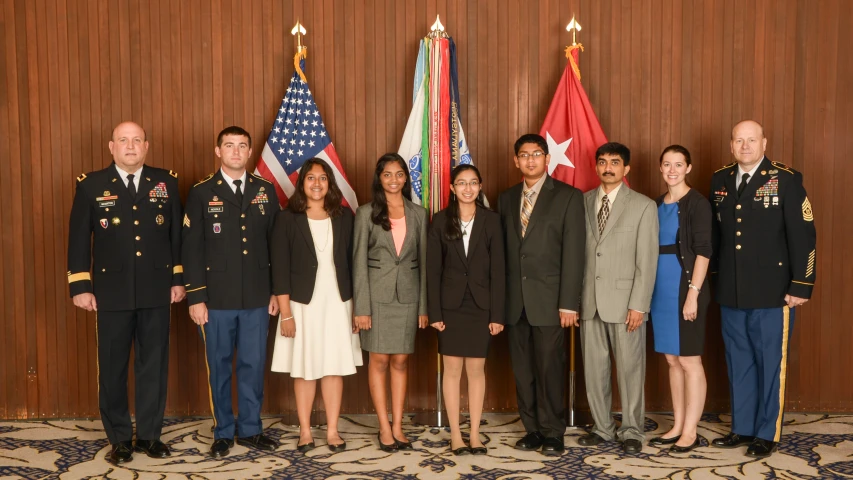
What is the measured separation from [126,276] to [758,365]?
333 centimetres

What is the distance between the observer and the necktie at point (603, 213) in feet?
12.9

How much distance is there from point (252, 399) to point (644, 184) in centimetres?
266

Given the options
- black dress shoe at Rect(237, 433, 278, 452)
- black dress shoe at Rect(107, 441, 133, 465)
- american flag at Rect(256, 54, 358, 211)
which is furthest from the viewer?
american flag at Rect(256, 54, 358, 211)

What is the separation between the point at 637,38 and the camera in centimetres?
460

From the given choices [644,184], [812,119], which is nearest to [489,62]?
[644,184]

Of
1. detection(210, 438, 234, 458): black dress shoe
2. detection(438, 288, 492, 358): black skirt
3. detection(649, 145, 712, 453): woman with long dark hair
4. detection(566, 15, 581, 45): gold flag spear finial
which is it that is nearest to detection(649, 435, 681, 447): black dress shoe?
detection(649, 145, 712, 453): woman with long dark hair

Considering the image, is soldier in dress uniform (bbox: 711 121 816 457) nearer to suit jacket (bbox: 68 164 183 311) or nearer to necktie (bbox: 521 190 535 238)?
necktie (bbox: 521 190 535 238)

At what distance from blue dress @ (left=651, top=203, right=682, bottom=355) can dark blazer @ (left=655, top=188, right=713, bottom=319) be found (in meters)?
0.03

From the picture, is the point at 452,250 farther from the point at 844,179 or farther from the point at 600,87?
the point at 844,179

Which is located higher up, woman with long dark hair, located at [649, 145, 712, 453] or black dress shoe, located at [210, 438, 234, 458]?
woman with long dark hair, located at [649, 145, 712, 453]

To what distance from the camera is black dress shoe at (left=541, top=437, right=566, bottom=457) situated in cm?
383

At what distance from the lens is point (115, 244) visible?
12.5ft

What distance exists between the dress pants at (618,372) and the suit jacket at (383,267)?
0.93 metres

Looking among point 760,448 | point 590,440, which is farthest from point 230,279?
point 760,448
